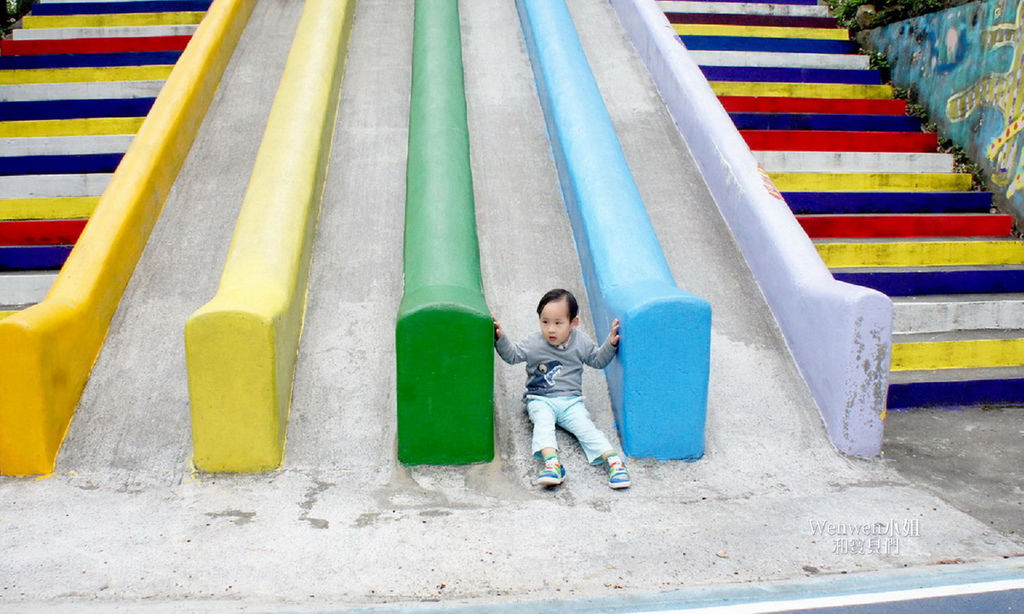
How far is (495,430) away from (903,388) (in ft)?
8.91

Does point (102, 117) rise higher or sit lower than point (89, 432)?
higher

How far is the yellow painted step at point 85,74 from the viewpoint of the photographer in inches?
356

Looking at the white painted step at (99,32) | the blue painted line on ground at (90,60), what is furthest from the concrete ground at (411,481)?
the white painted step at (99,32)

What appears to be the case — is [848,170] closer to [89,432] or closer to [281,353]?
[281,353]

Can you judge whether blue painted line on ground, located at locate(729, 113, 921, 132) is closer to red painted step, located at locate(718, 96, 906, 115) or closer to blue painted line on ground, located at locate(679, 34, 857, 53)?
red painted step, located at locate(718, 96, 906, 115)

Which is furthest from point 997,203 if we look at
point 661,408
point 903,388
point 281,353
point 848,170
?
point 281,353

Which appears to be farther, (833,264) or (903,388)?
(833,264)

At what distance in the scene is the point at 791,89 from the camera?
9094 mm

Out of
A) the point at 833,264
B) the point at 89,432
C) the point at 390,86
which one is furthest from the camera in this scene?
the point at 390,86

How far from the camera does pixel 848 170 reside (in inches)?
316

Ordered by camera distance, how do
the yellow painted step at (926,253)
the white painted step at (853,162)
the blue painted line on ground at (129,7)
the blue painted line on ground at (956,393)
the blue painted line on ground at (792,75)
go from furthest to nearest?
1. the blue painted line on ground at (129,7)
2. the blue painted line on ground at (792,75)
3. the white painted step at (853,162)
4. the yellow painted step at (926,253)
5. the blue painted line on ground at (956,393)

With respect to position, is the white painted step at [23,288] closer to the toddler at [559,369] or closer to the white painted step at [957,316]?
the toddler at [559,369]

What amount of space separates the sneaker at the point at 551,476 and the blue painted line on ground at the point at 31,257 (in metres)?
4.07

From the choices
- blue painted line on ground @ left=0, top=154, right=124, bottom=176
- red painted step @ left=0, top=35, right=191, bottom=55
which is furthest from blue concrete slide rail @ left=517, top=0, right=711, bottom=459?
red painted step @ left=0, top=35, right=191, bottom=55
